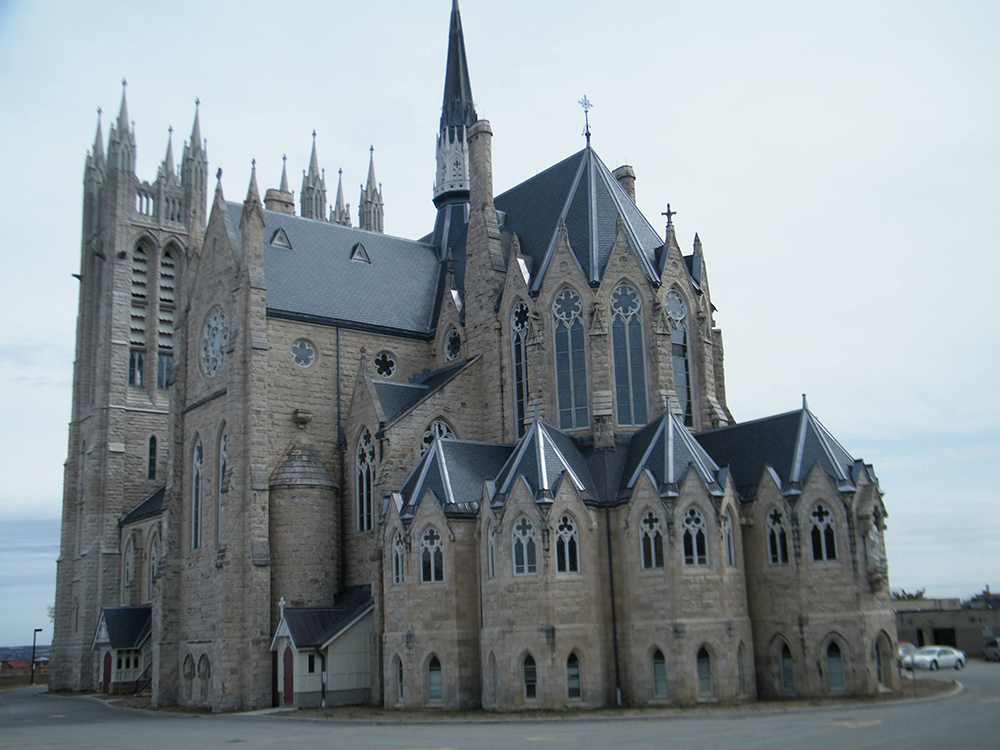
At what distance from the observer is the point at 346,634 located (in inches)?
1330

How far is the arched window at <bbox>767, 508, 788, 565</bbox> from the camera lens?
3022 centimetres

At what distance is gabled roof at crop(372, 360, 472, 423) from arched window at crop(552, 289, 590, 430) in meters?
4.20

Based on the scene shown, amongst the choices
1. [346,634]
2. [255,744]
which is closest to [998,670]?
[346,634]

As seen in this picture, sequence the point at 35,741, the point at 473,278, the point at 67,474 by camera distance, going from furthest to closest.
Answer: the point at 67,474, the point at 473,278, the point at 35,741

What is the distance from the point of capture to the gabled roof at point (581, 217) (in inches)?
1426

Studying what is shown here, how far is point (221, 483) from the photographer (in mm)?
37531

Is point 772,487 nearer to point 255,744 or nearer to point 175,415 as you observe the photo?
point 255,744

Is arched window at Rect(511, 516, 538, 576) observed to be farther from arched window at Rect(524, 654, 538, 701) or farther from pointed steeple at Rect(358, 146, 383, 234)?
pointed steeple at Rect(358, 146, 383, 234)

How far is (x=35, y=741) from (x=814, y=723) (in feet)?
61.7

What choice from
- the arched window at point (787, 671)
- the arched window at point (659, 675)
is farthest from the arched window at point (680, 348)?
the arched window at point (659, 675)

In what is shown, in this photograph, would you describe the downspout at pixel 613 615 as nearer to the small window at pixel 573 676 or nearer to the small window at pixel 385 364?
the small window at pixel 573 676

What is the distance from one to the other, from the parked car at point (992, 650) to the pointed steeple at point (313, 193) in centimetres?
5547

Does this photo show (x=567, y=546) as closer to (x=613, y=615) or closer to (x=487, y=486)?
(x=613, y=615)

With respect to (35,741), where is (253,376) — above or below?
above
